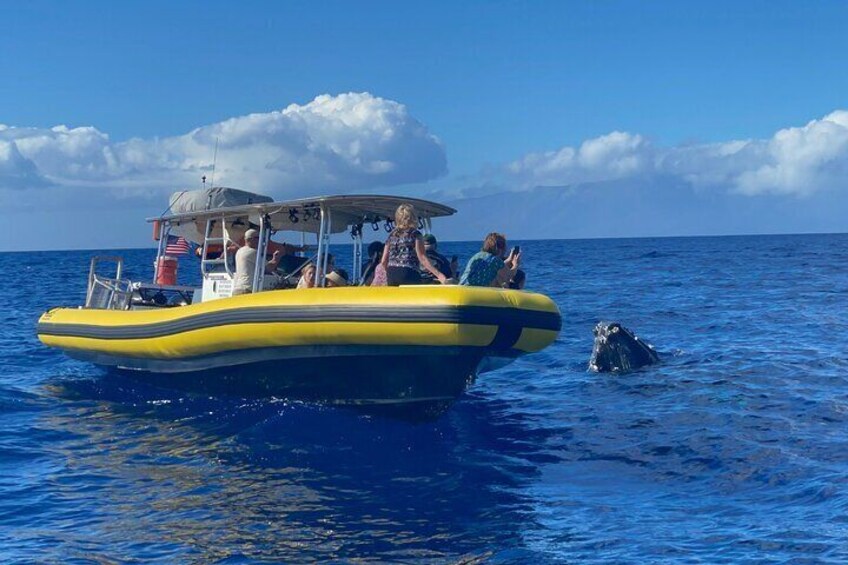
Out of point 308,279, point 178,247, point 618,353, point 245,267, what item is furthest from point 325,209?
point 618,353

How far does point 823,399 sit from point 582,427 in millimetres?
3135

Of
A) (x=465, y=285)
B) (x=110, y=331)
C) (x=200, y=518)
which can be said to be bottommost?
(x=200, y=518)

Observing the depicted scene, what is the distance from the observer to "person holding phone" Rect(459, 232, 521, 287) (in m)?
9.70

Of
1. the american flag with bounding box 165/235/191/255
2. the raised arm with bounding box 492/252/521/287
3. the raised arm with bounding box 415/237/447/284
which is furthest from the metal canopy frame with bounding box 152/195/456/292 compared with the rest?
the raised arm with bounding box 492/252/521/287

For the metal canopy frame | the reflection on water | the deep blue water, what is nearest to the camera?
the deep blue water

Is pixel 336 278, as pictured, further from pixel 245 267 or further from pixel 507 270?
pixel 507 270

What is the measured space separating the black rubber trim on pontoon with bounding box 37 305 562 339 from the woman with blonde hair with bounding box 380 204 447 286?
25.3 inches

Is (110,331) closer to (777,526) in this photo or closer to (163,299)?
(163,299)

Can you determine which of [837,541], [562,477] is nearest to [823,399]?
[562,477]

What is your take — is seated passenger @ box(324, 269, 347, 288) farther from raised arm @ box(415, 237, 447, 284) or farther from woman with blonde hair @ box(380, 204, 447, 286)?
raised arm @ box(415, 237, 447, 284)

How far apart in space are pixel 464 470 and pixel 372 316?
171cm

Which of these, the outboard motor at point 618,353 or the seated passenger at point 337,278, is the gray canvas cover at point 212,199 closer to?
the seated passenger at point 337,278

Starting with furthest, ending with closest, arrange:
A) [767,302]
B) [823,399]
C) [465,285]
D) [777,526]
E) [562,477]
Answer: [767,302] < [823,399] < [465,285] < [562,477] < [777,526]

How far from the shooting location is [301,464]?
360 inches
